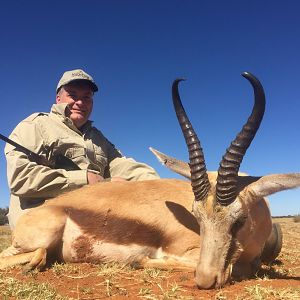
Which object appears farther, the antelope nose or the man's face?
the man's face

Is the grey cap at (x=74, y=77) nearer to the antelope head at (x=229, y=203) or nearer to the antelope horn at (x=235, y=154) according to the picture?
the antelope head at (x=229, y=203)

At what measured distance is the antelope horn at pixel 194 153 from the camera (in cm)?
469

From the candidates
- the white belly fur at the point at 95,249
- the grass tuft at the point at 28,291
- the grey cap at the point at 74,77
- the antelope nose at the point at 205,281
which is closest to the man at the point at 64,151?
the grey cap at the point at 74,77

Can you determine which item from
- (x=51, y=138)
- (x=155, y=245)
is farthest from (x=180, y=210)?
(x=51, y=138)

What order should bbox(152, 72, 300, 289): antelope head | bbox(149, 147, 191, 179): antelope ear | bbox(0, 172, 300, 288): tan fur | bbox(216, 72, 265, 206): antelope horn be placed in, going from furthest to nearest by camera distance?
bbox(149, 147, 191, 179): antelope ear → bbox(0, 172, 300, 288): tan fur → bbox(216, 72, 265, 206): antelope horn → bbox(152, 72, 300, 289): antelope head

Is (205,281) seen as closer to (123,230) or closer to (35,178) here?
(123,230)

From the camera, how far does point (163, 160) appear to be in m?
5.91

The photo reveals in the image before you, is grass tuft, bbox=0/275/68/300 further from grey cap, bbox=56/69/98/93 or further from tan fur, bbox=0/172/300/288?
grey cap, bbox=56/69/98/93

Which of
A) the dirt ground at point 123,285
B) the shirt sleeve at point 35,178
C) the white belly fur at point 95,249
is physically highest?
the shirt sleeve at point 35,178

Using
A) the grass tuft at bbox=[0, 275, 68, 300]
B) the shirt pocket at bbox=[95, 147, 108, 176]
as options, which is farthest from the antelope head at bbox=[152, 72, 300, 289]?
the shirt pocket at bbox=[95, 147, 108, 176]

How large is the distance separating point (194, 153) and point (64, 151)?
309 cm

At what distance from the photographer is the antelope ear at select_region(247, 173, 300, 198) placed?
457cm

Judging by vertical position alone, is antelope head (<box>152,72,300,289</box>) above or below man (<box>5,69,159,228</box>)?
below

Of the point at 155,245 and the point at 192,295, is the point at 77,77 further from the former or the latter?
the point at 192,295
